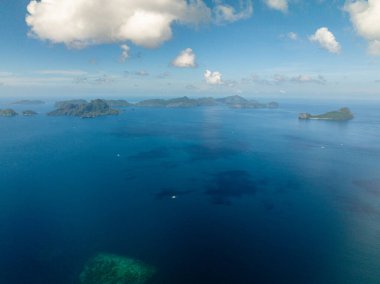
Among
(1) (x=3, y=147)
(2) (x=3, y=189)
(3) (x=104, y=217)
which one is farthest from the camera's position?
(1) (x=3, y=147)

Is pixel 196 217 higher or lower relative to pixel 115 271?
higher

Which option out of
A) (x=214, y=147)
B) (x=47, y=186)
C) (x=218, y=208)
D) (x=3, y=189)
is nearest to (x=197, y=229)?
(x=218, y=208)

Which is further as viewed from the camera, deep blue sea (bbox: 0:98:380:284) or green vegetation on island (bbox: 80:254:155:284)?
deep blue sea (bbox: 0:98:380:284)

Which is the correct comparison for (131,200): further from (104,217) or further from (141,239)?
(141,239)

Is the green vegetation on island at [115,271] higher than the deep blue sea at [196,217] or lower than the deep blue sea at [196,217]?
lower

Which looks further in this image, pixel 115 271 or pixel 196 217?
pixel 196 217
